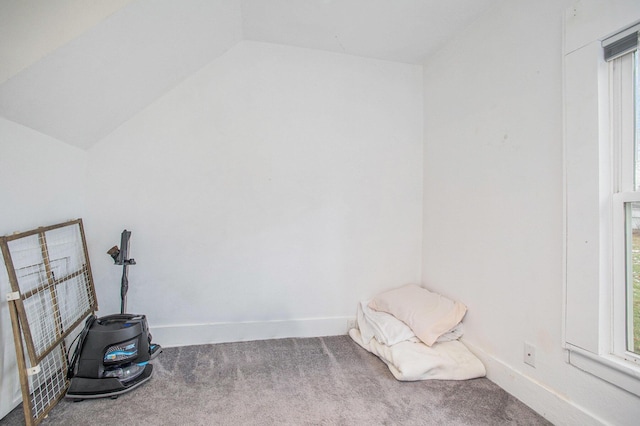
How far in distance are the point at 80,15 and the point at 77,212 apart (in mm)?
1343

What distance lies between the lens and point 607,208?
4.75ft

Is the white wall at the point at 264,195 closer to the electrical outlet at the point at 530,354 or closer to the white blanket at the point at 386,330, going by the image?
the white blanket at the point at 386,330

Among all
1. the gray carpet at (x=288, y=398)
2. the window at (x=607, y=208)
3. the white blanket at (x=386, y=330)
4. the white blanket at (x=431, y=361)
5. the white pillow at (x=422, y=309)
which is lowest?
the gray carpet at (x=288, y=398)

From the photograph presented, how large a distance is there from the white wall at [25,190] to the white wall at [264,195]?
11.1 inches

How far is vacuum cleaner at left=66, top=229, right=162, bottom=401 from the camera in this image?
176 centimetres

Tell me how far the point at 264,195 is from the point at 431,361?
170 centimetres

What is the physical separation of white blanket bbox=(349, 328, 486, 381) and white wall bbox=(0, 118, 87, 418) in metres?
2.12

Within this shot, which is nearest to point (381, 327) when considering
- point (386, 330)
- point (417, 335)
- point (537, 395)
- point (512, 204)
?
point (386, 330)

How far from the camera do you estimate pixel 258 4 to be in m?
2.06

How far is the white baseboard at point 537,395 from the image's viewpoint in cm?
152

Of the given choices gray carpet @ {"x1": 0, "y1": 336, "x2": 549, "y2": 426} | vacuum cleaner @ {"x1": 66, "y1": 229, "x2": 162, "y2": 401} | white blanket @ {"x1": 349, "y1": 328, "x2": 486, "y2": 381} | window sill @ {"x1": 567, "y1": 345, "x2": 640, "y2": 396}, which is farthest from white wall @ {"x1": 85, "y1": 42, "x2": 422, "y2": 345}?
window sill @ {"x1": 567, "y1": 345, "x2": 640, "y2": 396}

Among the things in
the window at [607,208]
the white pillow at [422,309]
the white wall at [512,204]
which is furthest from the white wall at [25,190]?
the window at [607,208]

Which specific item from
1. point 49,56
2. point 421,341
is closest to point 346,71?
point 49,56

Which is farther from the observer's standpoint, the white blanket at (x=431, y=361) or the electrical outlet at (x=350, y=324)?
the electrical outlet at (x=350, y=324)
